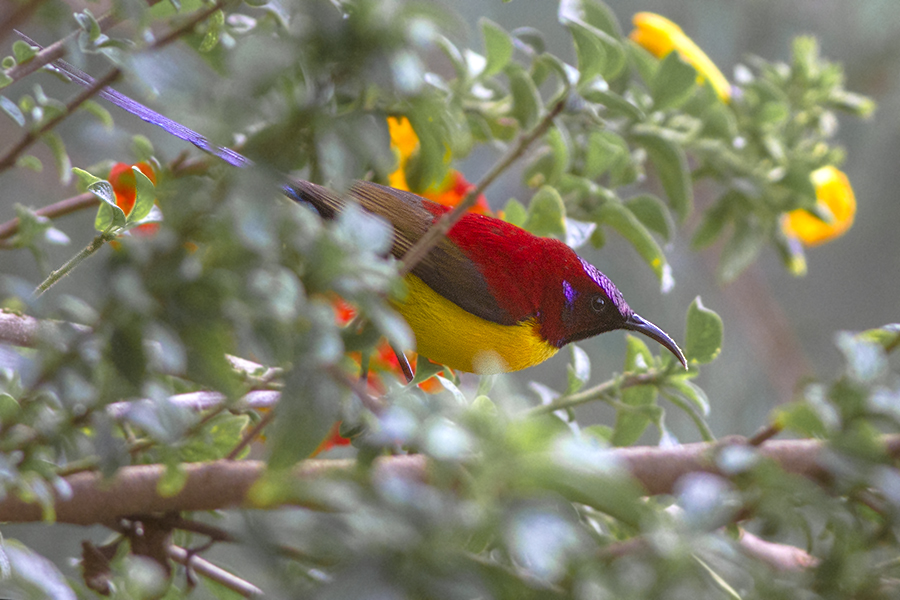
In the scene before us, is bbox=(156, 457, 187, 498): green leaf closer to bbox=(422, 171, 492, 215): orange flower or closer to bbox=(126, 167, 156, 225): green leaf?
bbox=(126, 167, 156, 225): green leaf

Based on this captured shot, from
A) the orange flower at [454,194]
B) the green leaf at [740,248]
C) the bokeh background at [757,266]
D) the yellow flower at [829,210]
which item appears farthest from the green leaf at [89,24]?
the bokeh background at [757,266]

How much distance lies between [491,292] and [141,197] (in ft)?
2.26

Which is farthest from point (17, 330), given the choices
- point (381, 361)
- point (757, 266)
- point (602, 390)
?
point (757, 266)

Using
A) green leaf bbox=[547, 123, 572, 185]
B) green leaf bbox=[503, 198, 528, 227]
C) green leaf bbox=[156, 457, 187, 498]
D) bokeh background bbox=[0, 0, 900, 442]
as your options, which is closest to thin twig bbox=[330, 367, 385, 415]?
green leaf bbox=[156, 457, 187, 498]

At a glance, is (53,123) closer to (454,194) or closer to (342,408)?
(342,408)

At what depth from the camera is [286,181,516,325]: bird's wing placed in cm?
125

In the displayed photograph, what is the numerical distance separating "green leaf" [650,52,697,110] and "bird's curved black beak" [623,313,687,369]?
34cm

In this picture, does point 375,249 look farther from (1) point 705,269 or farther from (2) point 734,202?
(1) point 705,269

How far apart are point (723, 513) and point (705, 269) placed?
2932mm

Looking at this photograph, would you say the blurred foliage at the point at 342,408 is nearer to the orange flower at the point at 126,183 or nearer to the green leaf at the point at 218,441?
the green leaf at the point at 218,441

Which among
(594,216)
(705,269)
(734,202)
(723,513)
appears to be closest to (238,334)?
(723,513)

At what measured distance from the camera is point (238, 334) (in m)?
0.47

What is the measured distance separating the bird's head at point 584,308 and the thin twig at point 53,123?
2.58 feet

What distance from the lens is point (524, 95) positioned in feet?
3.92
